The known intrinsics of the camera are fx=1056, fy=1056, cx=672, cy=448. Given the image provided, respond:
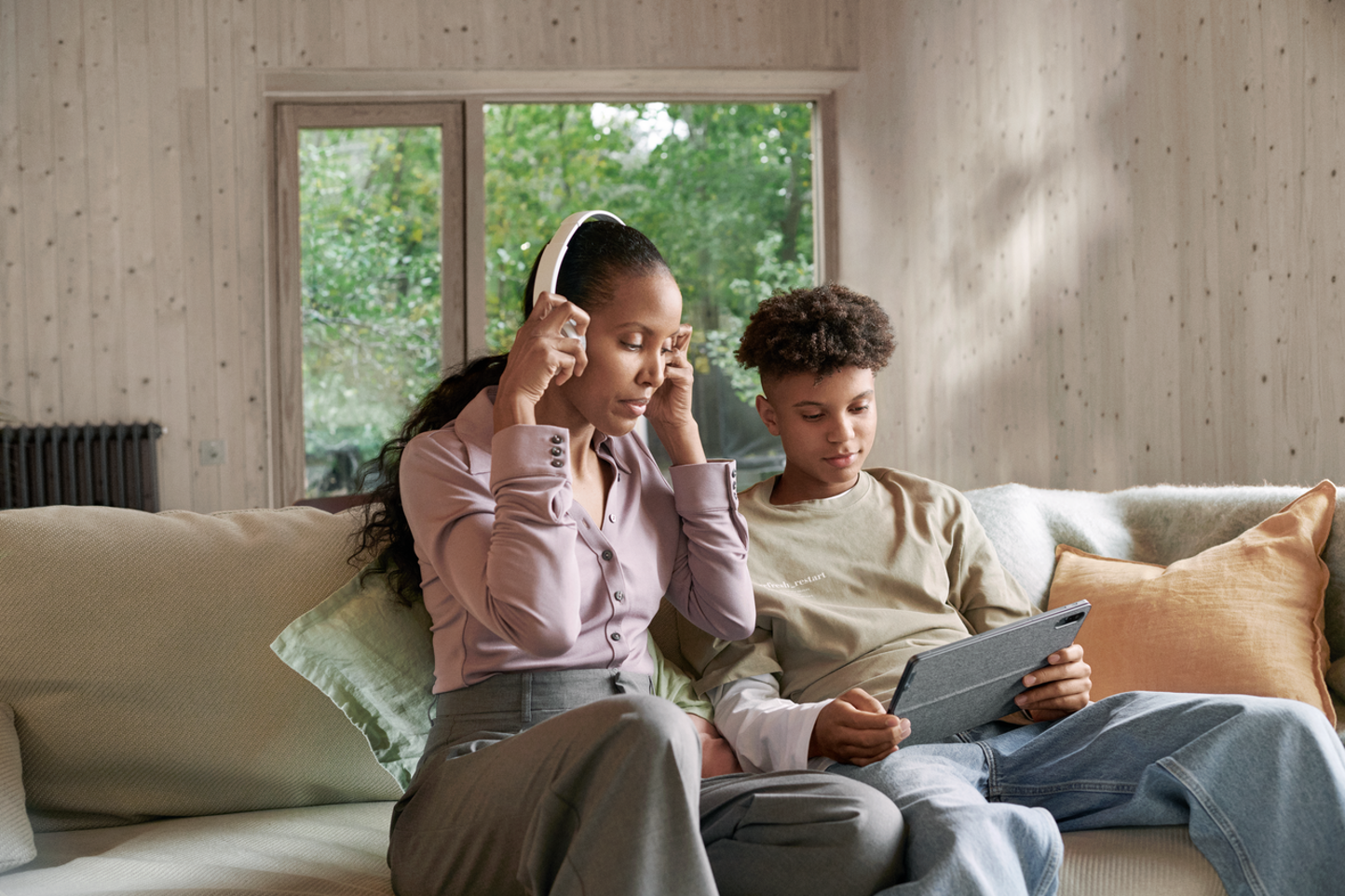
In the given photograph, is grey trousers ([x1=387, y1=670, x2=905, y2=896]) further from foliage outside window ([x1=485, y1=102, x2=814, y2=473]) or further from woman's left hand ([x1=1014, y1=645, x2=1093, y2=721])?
foliage outside window ([x1=485, y1=102, x2=814, y2=473])

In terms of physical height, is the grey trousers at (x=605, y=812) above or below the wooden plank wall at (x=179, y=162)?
below

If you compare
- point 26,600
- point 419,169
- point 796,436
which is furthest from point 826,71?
point 26,600

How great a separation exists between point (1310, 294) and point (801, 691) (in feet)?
4.28

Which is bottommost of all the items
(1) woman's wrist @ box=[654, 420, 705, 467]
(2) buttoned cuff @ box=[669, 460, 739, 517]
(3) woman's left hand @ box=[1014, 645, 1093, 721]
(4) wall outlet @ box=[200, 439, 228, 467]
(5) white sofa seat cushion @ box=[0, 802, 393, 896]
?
(5) white sofa seat cushion @ box=[0, 802, 393, 896]

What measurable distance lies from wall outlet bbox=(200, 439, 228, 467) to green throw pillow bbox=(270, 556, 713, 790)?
2.96 metres

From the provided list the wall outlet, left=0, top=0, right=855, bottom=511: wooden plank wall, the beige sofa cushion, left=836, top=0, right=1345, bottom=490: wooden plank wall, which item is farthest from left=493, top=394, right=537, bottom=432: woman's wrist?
the wall outlet

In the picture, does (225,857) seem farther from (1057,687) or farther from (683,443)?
(1057,687)

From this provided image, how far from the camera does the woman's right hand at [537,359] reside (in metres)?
1.15

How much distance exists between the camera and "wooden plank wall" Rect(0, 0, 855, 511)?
3920 mm

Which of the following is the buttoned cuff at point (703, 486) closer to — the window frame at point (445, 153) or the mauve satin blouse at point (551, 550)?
the mauve satin blouse at point (551, 550)

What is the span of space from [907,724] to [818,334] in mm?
585

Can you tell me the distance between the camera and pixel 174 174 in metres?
3.97

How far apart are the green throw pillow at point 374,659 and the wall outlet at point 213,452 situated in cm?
296

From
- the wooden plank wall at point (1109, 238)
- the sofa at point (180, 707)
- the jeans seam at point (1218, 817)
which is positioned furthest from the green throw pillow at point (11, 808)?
the wooden plank wall at point (1109, 238)
